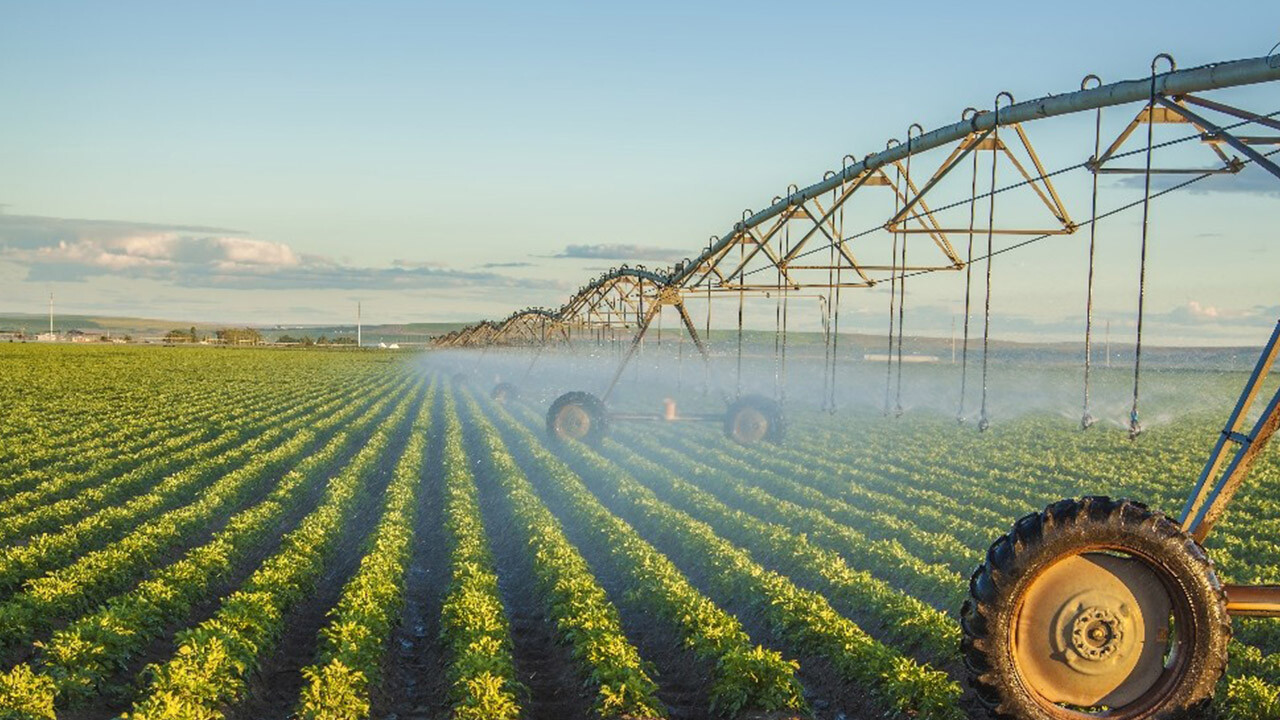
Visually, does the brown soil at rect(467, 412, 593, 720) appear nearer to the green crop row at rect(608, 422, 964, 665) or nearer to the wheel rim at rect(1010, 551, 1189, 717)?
the green crop row at rect(608, 422, 964, 665)

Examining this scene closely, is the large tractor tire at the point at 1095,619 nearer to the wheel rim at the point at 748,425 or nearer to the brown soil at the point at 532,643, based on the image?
the brown soil at the point at 532,643

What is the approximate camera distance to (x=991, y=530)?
18000mm

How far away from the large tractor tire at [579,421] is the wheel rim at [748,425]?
11.9 ft

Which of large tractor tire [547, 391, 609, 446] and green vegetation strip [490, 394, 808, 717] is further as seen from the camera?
large tractor tire [547, 391, 609, 446]

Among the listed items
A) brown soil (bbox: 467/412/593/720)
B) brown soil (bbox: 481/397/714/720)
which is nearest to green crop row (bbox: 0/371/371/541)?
brown soil (bbox: 467/412/593/720)

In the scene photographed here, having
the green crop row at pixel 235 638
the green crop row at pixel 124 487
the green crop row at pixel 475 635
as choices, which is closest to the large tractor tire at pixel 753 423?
the green crop row at pixel 475 635

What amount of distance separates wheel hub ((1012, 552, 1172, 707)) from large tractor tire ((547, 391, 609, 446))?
23146 millimetres

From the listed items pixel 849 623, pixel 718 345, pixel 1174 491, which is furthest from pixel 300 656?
pixel 718 345

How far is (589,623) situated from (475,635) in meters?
1.17

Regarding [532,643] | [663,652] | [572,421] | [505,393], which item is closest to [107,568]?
[532,643]

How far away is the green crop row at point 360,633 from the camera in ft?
29.3

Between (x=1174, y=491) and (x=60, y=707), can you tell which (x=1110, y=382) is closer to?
(x=1174, y=491)

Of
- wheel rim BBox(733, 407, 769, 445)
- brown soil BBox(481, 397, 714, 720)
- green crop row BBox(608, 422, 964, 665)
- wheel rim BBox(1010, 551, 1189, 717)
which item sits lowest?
brown soil BBox(481, 397, 714, 720)

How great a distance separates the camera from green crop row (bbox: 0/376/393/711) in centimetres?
895
